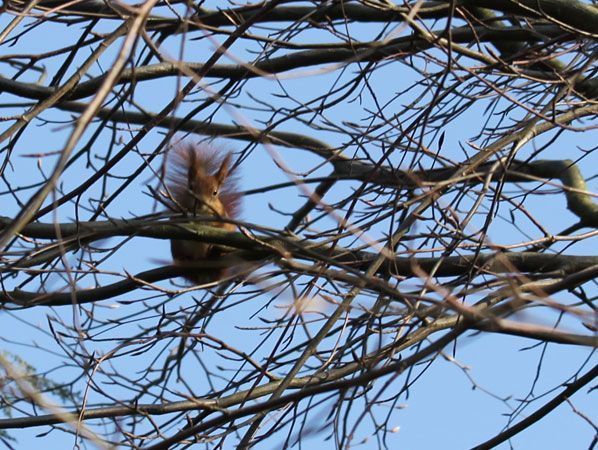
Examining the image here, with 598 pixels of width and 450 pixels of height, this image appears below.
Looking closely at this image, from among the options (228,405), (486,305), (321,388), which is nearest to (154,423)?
(228,405)

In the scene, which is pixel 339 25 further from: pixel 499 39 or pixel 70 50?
pixel 70 50

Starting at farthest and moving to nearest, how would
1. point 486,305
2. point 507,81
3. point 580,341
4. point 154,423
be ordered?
point 507,81, point 154,423, point 486,305, point 580,341

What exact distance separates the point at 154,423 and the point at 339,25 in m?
1.63

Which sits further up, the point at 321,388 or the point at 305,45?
the point at 305,45

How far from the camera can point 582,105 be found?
332 cm

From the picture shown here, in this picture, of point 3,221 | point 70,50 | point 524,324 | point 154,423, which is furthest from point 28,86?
point 524,324

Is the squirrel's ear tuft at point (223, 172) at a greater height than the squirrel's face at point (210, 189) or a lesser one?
greater

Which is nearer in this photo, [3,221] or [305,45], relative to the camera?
[305,45]

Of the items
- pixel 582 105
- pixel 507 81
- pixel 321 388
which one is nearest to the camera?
pixel 321 388

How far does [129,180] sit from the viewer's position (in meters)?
3.23

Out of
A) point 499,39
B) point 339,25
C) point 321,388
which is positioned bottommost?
point 321,388

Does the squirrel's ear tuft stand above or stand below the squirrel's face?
above

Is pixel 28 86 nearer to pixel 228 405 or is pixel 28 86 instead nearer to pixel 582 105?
pixel 228 405

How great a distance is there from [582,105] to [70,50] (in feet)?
5.67
